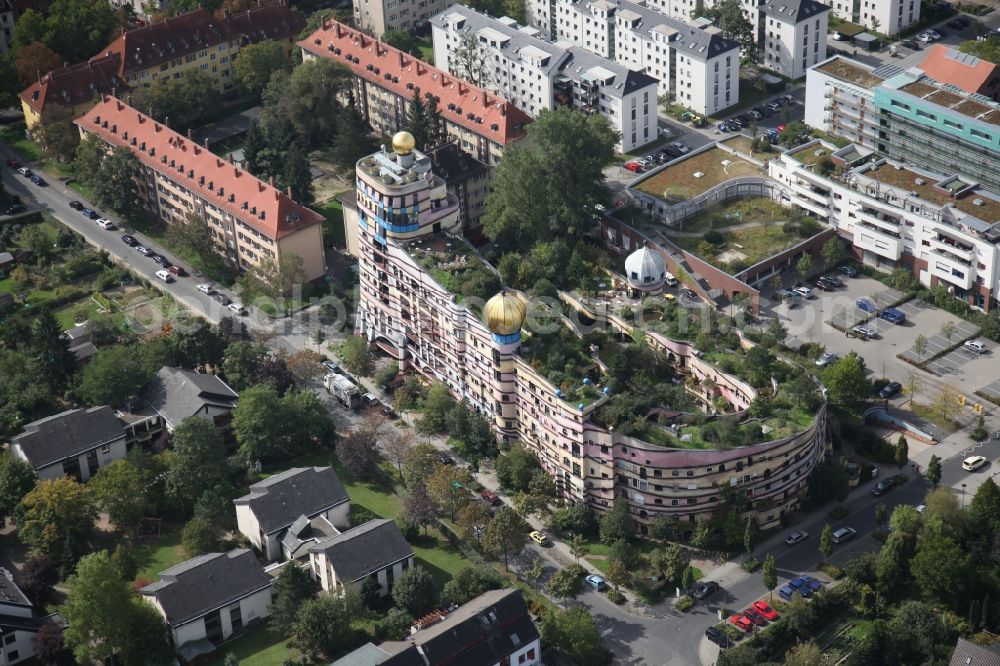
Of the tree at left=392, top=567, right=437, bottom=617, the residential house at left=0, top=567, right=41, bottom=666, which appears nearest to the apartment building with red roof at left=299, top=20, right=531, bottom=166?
the tree at left=392, top=567, right=437, bottom=617

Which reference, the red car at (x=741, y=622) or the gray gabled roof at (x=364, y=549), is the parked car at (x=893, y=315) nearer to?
the red car at (x=741, y=622)

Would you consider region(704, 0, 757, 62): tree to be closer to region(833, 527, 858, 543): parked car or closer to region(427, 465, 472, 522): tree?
region(833, 527, 858, 543): parked car

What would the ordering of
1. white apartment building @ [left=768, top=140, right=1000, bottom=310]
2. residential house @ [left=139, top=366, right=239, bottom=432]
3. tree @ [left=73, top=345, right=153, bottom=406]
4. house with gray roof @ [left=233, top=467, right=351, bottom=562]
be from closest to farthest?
house with gray roof @ [left=233, top=467, right=351, bottom=562] < residential house @ [left=139, top=366, right=239, bottom=432] < tree @ [left=73, top=345, right=153, bottom=406] < white apartment building @ [left=768, top=140, right=1000, bottom=310]

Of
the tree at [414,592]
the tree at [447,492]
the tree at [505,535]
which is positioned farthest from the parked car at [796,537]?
the tree at [414,592]

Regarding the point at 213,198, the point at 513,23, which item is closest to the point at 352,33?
the point at 513,23

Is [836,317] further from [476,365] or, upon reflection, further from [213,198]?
[213,198]

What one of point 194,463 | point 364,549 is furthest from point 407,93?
point 364,549
